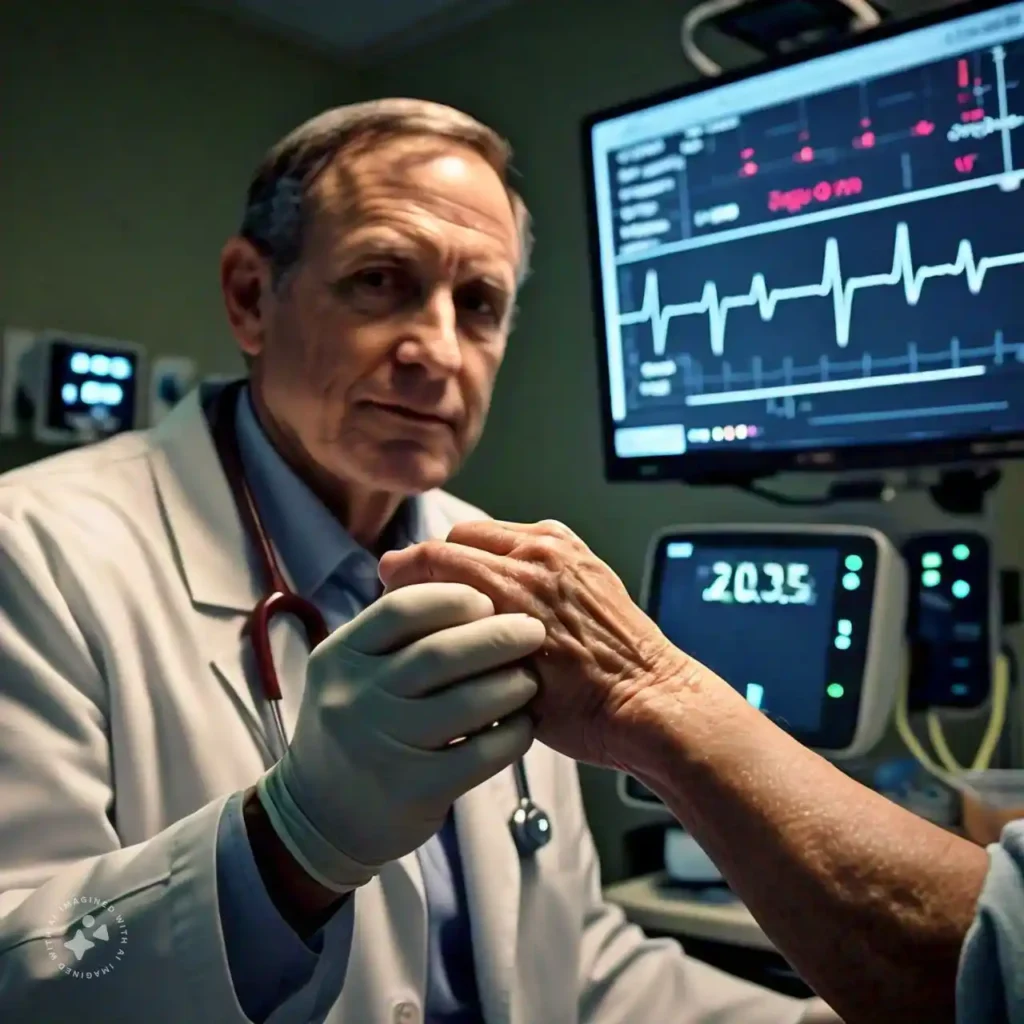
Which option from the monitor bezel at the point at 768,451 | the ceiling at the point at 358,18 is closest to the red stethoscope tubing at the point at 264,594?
the monitor bezel at the point at 768,451

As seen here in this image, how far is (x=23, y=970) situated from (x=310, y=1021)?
0.72 ft

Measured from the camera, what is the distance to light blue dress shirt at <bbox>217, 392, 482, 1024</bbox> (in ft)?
2.36

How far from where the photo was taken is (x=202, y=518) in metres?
1.07

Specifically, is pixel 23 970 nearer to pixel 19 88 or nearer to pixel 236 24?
pixel 19 88

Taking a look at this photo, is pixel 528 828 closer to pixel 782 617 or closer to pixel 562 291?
pixel 782 617

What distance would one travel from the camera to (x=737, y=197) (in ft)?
4.54

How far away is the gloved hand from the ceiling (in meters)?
1.70

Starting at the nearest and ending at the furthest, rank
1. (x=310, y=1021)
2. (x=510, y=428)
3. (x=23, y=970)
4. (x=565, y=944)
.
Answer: (x=23, y=970) → (x=310, y=1021) → (x=565, y=944) → (x=510, y=428)

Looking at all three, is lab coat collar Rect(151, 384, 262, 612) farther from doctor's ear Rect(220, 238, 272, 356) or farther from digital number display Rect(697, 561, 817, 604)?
digital number display Rect(697, 561, 817, 604)

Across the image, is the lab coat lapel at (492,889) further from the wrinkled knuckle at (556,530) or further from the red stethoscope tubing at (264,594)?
the wrinkled knuckle at (556,530)

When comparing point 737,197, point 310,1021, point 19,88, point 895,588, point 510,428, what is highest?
point 19,88

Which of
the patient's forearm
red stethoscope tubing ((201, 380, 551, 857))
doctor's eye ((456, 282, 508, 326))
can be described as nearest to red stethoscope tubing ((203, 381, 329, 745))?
red stethoscope tubing ((201, 380, 551, 857))

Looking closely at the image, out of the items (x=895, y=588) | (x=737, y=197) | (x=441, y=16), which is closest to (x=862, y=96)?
(x=737, y=197)

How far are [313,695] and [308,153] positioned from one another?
2.15ft
